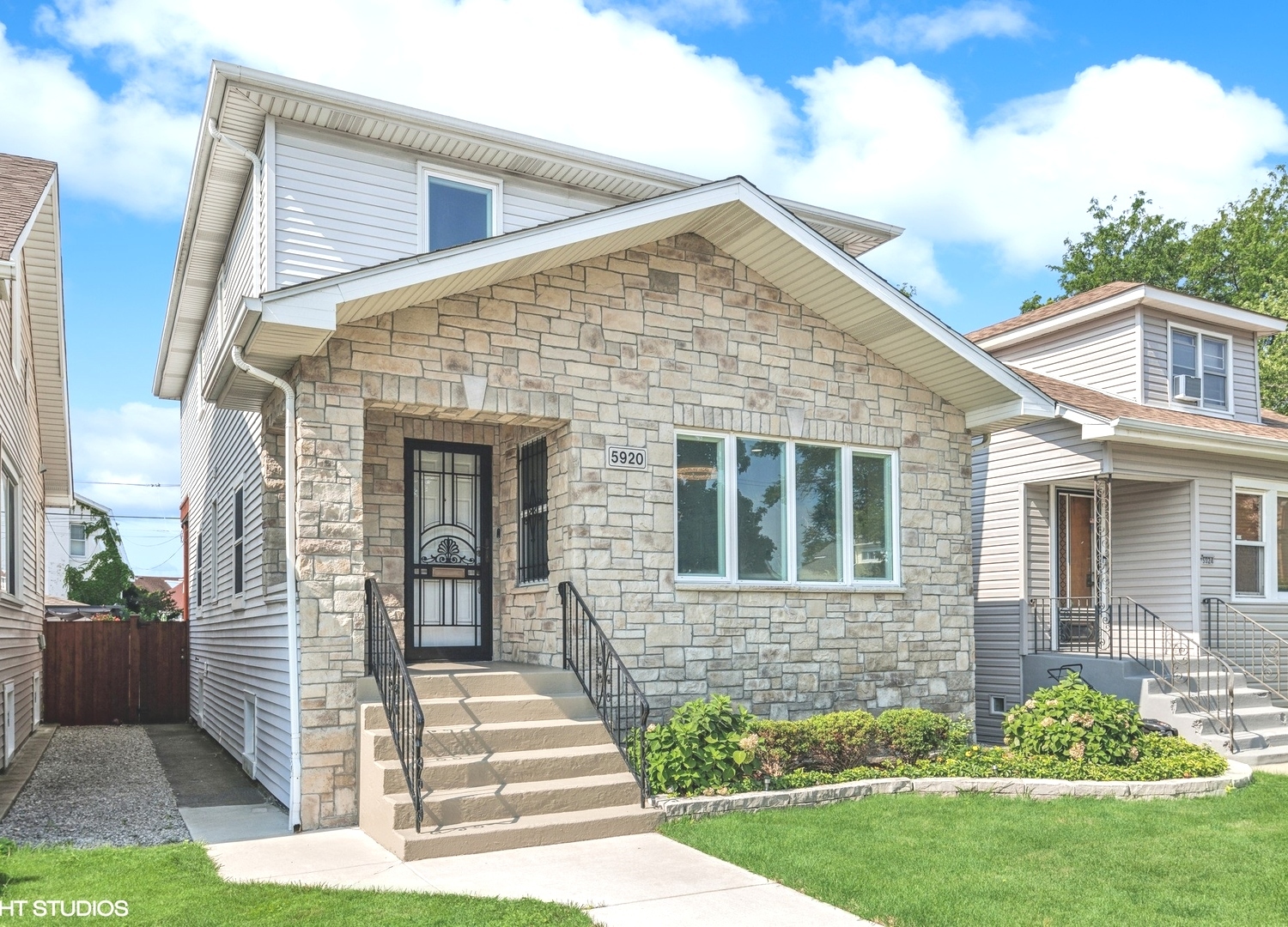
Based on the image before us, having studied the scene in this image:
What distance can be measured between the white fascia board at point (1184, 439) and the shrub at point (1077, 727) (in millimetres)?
3520

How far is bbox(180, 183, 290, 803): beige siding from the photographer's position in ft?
29.5

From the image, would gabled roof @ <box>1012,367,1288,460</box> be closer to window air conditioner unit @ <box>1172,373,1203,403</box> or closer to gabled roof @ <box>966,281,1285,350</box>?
window air conditioner unit @ <box>1172,373,1203,403</box>

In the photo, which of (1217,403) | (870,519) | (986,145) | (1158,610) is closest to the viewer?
(870,519)

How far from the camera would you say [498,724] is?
7824 millimetres

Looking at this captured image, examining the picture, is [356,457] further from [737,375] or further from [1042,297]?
[1042,297]

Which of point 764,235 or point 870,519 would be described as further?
point 870,519

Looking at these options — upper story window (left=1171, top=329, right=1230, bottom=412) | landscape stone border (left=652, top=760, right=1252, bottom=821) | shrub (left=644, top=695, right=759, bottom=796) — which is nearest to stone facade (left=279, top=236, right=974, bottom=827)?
→ shrub (left=644, top=695, right=759, bottom=796)

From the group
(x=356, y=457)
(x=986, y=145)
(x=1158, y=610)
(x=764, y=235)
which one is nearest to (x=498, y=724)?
(x=356, y=457)

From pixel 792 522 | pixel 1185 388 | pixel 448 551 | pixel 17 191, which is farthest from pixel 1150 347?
pixel 17 191

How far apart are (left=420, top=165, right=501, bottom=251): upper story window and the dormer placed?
8450 millimetres

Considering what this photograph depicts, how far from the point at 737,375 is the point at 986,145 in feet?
73.2

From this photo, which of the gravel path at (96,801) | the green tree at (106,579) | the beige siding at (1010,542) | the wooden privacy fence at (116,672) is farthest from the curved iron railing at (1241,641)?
the green tree at (106,579)

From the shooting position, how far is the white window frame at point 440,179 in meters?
10.9

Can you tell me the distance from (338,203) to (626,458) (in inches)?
160
